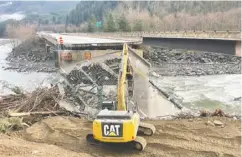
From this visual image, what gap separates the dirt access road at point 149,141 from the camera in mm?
9953

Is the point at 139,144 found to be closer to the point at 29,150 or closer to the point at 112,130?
the point at 112,130

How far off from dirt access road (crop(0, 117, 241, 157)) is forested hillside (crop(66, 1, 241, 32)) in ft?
221

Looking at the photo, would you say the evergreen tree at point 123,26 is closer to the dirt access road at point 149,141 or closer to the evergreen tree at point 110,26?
the evergreen tree at point 110,26

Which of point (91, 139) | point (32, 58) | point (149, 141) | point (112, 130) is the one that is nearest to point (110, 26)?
point (32, 58)

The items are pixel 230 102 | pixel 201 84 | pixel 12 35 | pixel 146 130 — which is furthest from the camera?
pixel 12 35

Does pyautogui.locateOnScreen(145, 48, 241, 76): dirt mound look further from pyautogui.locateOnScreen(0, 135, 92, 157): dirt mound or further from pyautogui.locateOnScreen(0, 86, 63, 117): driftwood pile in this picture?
pyautogui.locateOnScreen(0, 135, 92, 157): dirt mound

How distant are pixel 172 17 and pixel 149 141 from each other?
4523 inches

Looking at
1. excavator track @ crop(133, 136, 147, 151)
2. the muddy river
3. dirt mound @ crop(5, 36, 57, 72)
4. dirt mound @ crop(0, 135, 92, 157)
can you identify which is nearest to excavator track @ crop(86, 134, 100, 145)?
dirt mound @ crop(0, 135, 92, 157)

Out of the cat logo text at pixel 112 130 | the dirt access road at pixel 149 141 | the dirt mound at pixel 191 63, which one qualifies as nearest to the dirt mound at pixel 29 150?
the dirt access road at pixel 149 141

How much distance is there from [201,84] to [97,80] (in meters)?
17.2

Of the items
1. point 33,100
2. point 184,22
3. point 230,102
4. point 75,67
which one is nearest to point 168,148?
point 33,100

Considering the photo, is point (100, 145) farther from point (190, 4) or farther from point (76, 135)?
point (190, 4)

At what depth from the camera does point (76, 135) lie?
11.7 meters

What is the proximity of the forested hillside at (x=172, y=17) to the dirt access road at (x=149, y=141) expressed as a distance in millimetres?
67502
